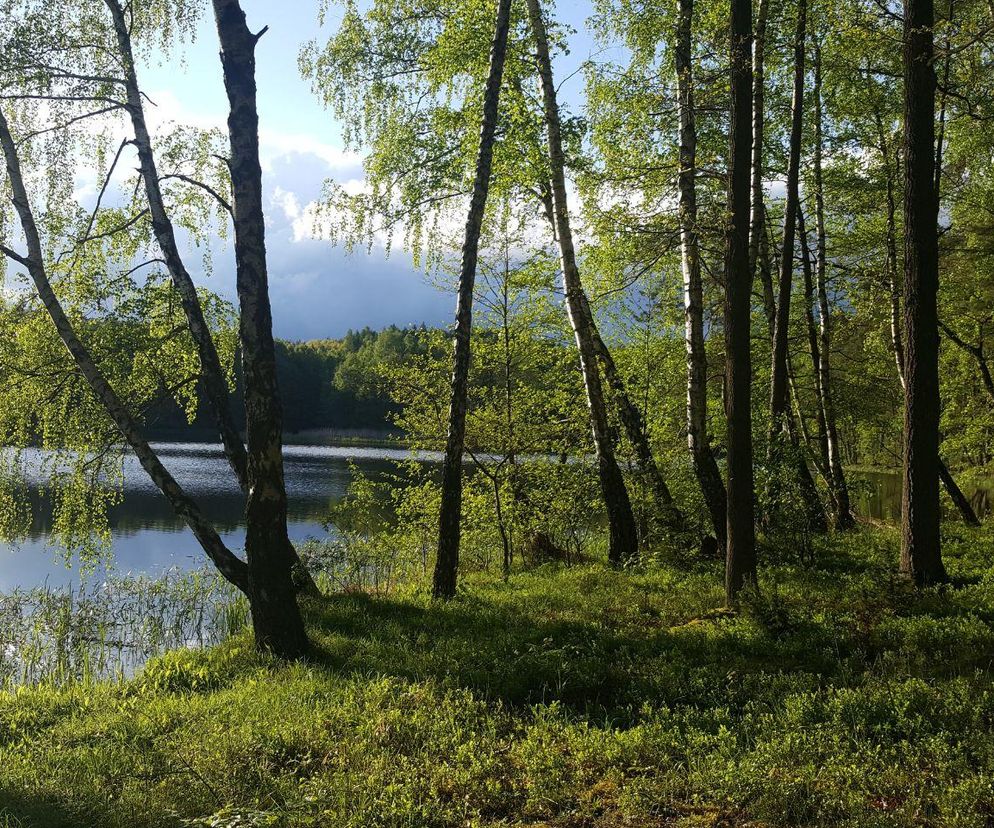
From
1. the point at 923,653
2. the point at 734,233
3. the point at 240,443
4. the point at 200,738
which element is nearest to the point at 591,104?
the point at 734,233

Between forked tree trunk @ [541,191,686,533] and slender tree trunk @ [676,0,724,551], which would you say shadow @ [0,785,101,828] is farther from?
forked tree trunk @ [541,191,686,533]

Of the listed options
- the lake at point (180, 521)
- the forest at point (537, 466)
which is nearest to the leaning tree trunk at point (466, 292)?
the forest at point (537, 466)

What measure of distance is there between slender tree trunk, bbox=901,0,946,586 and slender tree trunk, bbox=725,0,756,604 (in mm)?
1792

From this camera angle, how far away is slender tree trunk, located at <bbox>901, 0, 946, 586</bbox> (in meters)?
7.34

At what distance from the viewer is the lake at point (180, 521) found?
16234 mm

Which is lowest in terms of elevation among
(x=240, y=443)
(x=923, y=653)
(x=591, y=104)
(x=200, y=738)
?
(x=200, y=738)

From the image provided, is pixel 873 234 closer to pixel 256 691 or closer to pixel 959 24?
pixel 959 24

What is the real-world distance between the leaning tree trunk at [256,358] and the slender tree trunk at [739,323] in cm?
476

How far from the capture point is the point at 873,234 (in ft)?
48.2

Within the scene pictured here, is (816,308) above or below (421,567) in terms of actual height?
Answer: above

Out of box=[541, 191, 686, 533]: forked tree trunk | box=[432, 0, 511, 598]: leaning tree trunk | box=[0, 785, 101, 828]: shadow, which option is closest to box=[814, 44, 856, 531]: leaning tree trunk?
box=[541, 191, 686, 533]: forked tree trunk

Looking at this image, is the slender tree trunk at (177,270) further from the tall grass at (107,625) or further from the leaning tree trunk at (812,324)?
the leaning tree trunk at (812,324)

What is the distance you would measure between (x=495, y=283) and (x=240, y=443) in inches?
243

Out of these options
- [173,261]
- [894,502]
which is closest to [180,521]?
[173,261]
